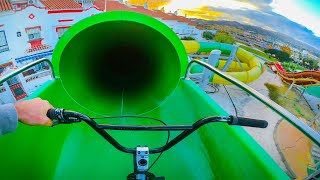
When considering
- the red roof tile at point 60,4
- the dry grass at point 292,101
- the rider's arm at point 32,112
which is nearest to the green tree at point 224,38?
the dry grass at point 292,101

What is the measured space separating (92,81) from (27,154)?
846mm

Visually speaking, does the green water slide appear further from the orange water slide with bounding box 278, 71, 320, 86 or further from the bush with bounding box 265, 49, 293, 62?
the bush with bounding box 265, 49, 293, 62

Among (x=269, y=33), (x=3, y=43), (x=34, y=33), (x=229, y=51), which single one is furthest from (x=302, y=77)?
(x=3, y=43)

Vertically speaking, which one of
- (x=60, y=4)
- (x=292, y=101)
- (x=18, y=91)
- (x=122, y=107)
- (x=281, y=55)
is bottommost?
(x=292, y=101)

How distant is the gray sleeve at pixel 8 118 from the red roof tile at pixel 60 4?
2888mm

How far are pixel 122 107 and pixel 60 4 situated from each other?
225 centimetres

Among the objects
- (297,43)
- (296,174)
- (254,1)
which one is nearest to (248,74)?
(297,43)

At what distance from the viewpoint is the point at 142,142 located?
1.82 meters

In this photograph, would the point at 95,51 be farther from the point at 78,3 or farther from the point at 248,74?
the point at 248,74

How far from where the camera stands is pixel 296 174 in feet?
8.34

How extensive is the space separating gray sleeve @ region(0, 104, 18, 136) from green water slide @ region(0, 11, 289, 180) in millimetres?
374

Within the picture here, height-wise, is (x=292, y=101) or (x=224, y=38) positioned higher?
(x=224, y=38)

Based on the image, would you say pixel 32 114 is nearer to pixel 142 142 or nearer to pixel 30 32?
pixel 142 142

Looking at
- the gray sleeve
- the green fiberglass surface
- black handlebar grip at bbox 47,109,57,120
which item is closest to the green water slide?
the green fiberglass surface
